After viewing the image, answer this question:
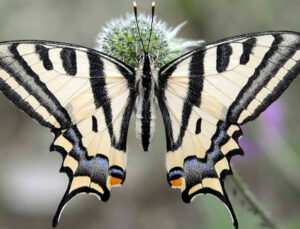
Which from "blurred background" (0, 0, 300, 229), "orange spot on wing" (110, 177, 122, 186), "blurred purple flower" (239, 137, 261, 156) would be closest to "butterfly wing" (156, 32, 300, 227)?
"orange spot on wing" (110, 177, 122, 186)

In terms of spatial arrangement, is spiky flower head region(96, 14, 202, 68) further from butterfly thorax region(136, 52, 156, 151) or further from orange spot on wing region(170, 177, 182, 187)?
orange spot on wing region(170, 177, 182, 187)

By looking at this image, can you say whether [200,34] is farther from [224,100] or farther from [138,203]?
[224,100]

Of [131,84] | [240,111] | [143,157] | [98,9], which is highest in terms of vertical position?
[98,9]

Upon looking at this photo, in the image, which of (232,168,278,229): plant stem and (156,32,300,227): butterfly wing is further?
(232,168,278,229): plant stem

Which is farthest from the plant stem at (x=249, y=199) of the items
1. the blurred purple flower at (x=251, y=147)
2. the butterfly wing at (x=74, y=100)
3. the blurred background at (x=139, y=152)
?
the blurred purple flower at (x=251, y=147)

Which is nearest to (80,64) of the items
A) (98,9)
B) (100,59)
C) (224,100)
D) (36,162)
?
(100,59)

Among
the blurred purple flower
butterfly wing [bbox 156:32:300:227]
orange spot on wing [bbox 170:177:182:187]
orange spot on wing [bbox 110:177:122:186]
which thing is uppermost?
the blurred purple flower

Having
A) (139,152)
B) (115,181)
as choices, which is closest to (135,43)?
(115,181)
